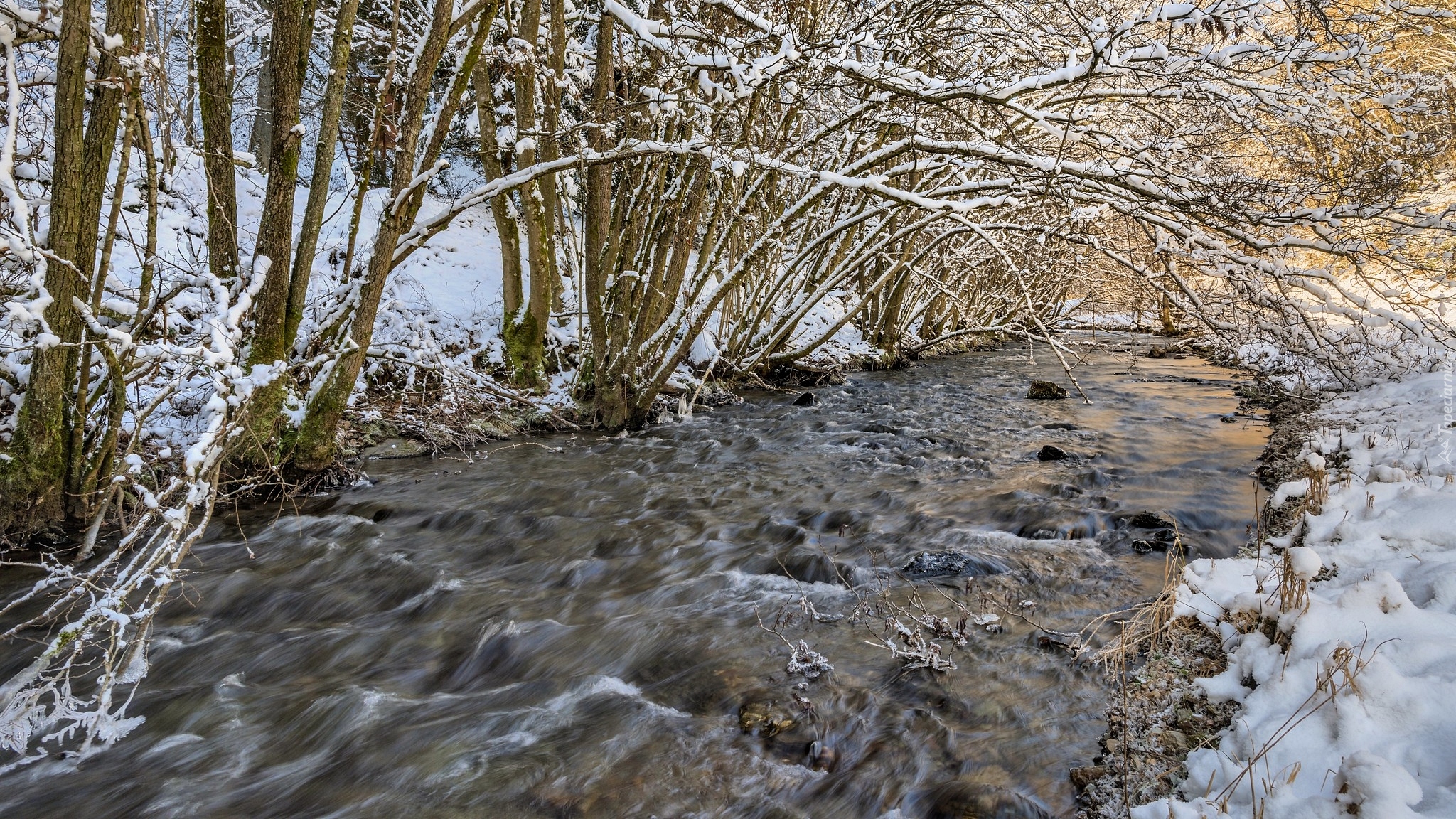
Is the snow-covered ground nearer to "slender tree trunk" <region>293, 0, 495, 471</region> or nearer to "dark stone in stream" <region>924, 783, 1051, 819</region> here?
"dark stone in stream" <region>924, 783, 1051, 819</region>

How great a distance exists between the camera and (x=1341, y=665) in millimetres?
2508

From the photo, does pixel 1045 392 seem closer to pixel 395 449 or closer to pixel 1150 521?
pixel 1150 521

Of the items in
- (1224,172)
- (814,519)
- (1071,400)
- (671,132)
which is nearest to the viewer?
(814,519)

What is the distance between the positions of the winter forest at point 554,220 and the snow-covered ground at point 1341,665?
1.33m

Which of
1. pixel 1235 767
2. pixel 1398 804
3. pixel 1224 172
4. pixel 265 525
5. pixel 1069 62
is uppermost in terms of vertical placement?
pixel 1069 62

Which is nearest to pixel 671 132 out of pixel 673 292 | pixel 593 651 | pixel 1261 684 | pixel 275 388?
pixel 673 292

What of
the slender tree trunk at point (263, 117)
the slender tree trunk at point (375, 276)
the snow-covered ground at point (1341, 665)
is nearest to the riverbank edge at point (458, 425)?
the slender tree trunk at point (375, 276)

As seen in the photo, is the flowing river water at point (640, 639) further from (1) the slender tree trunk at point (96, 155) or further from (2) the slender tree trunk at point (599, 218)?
(2) the slender tree trunk at point (599, 218)

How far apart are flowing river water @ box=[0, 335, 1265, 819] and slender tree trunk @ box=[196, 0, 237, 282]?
227 cm

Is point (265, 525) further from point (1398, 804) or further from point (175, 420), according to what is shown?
point (1398, 804)

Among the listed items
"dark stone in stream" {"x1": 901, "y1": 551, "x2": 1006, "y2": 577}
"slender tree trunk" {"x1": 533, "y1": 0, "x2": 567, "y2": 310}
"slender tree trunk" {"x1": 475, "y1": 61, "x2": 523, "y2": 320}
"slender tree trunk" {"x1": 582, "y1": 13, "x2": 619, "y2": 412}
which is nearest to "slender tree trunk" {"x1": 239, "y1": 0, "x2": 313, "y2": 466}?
"slender tree trunk" {"x1": 533, "y1": 0, "x2": 567, "y2": 310}

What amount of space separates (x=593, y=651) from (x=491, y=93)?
327 inches

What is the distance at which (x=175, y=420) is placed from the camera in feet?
22.1

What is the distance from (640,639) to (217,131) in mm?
5384
